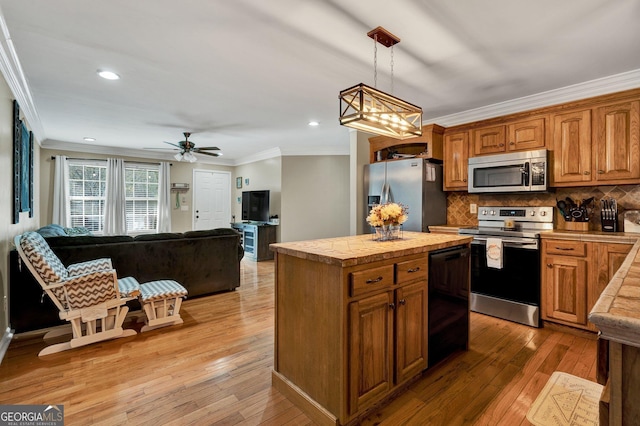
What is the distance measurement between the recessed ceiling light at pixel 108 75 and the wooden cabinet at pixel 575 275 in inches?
178

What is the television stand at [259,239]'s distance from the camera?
22.0ft

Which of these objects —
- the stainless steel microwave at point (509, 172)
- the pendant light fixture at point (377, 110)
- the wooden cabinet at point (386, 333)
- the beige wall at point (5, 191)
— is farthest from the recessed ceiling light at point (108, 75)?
the stainless steel microwave at point (509, 172)

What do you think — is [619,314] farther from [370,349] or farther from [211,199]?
[211,199]

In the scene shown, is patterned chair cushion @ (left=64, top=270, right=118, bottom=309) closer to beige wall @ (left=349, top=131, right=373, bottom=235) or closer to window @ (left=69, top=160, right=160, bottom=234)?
beige wall @ (left=349, top=131, right=373, bottom=235)

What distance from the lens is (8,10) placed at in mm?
1992

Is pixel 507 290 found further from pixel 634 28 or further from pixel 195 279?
pixel 195 279

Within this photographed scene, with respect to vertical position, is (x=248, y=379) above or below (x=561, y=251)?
below

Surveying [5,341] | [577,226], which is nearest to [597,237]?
[577,226]

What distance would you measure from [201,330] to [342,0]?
9.90 ft

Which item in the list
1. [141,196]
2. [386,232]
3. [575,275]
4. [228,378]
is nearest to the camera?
[228,378]

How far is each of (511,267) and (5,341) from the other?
476 cm

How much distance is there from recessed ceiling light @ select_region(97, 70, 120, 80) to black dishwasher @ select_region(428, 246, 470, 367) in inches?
130

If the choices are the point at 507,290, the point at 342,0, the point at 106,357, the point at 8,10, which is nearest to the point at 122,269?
the point at 106,357

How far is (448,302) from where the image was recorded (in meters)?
2.37
